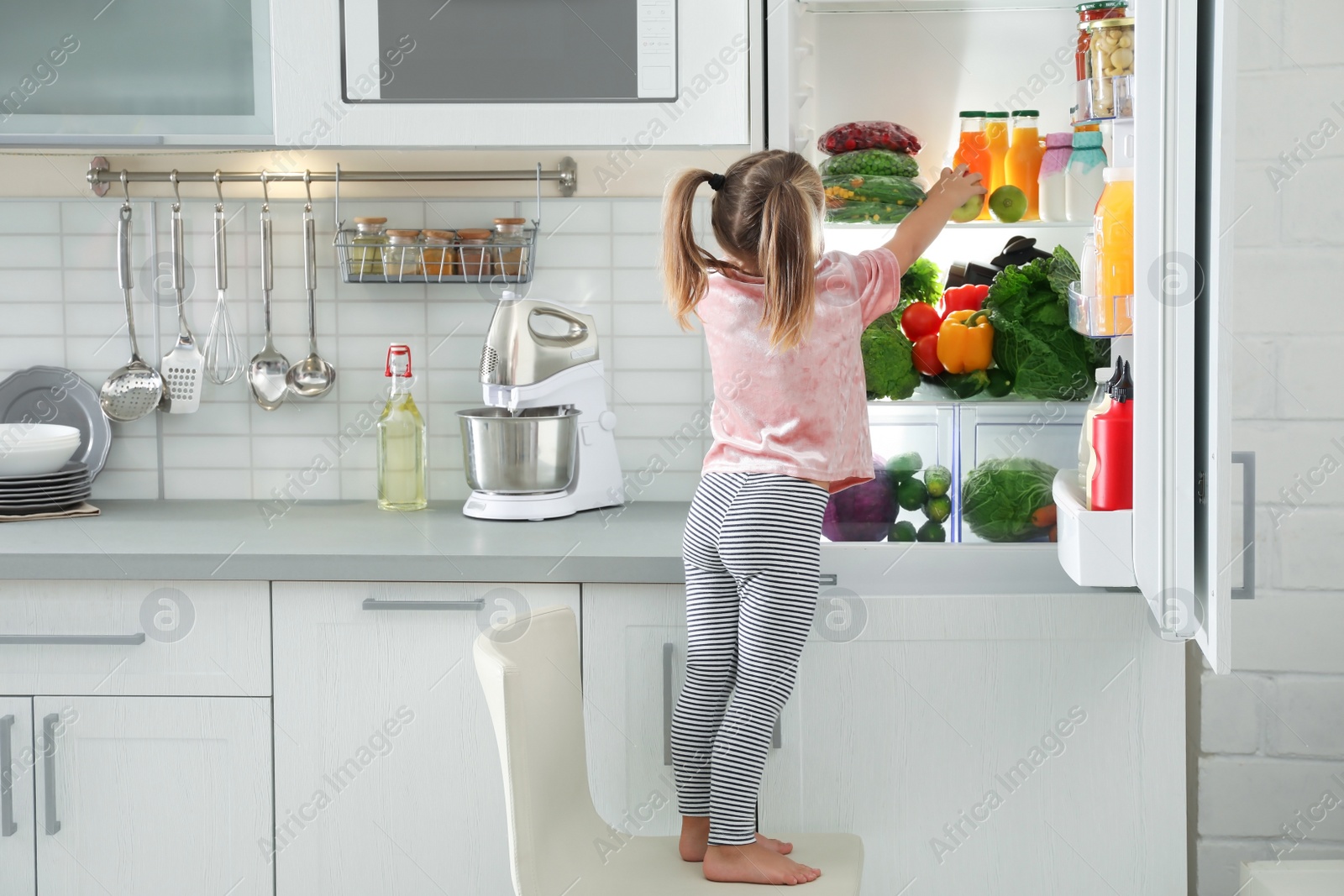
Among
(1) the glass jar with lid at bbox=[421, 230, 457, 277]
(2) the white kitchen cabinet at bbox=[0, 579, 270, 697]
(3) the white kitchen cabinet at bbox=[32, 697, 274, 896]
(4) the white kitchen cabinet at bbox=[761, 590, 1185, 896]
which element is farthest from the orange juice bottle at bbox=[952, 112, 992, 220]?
(3) the white kitchen cabinet at bbox=[32, 697, 274, 896]

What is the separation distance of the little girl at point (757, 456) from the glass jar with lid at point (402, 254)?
732 mm

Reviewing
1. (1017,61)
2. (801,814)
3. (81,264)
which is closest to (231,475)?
(81,264)

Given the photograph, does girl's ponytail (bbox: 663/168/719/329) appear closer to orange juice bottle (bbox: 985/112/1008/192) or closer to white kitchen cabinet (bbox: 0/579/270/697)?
orange juice bottle (bbox: 985/112/1008/192)

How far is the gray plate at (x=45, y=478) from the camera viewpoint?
1946 mm

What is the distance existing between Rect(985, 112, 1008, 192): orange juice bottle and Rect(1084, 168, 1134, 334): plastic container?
39 centimetres

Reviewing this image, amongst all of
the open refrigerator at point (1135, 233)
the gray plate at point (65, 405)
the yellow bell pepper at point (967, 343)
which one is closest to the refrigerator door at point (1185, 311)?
the open refrigerator at point (1135, 233)

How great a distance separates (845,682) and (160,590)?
3.31 ft

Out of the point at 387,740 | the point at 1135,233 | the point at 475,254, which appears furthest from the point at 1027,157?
the point at 387,740

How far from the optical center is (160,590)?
1693mm

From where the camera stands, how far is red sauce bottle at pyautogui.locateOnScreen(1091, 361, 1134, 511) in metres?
1.36

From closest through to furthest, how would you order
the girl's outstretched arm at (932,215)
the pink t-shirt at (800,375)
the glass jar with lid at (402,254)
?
the pink t-shirt at (800,375)
the girl's outstretched arm at (932,215)
the glass jar with lid at (402,254)

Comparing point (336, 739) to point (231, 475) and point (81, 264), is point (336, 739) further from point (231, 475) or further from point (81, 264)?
point (81, 264)

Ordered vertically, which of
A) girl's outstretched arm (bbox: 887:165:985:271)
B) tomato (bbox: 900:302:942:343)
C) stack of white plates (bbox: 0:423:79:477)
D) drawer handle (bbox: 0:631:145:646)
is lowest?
drawer handle (bbox: 0:631:145:646)

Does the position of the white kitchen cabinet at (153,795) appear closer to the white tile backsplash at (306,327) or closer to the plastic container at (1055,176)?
the white tile backsplash at (306,327)
